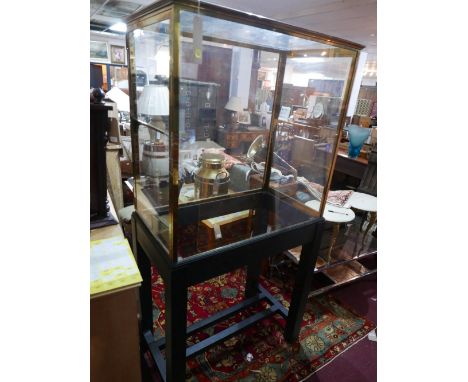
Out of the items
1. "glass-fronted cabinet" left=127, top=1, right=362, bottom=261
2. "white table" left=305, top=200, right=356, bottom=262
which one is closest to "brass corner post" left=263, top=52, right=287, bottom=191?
"glass-fronted cabinet" left=127, top=1, right=362, bottom=261

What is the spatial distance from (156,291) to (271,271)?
91cm

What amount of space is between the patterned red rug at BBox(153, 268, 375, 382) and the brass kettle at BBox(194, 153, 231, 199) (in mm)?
878

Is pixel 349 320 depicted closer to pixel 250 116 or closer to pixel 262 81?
pixel 250 116

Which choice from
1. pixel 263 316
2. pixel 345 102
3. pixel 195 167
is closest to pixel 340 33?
pixel 345 102

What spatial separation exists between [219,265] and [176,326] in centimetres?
28

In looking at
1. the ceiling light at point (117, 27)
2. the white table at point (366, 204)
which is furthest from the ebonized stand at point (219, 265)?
the ceiling light at point (117, 27)

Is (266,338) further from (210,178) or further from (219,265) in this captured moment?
(210,178)

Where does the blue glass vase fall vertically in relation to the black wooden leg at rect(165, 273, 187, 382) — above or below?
above

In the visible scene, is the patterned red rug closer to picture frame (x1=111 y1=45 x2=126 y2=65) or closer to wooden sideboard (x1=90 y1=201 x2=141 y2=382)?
wooden sideboard (x1=90 y1=201 x2=141 y2=382)

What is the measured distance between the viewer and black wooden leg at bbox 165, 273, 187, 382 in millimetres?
1010

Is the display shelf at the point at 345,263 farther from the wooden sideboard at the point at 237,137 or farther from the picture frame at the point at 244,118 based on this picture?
the picture frame at the point at 244,118

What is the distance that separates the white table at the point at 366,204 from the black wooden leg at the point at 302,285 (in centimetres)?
90

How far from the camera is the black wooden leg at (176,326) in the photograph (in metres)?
1.01

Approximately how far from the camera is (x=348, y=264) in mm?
2357
